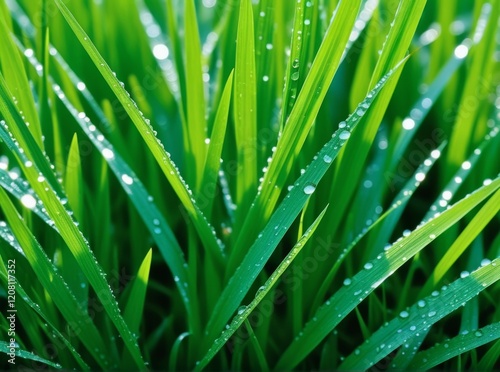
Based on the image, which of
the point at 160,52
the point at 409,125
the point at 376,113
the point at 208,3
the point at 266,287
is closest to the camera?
the point at 266,287

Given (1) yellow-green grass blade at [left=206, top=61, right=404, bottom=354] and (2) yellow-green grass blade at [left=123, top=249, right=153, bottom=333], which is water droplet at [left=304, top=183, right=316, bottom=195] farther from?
(2) yellow-green grass blade at [left=123, top=249, right=153, bottom=333]

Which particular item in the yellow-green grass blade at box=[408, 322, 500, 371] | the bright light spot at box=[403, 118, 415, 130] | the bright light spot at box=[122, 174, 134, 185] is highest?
the bright light spot at box=[403, 118, 415, 130]

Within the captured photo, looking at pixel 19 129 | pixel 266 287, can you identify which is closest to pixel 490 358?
pixel 266 287

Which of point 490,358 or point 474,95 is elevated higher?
point 474,95

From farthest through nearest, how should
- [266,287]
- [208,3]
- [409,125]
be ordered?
[208,3]
[409,125]
[266,287]

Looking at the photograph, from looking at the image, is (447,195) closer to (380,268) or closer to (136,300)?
(380,268)

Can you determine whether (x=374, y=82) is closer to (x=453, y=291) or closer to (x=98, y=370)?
(x=453, y=291)

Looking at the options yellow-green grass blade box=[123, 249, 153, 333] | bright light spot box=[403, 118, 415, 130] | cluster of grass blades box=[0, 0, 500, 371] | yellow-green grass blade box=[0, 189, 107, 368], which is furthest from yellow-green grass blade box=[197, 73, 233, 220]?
bright light spot box=[403, 118, 415, 130]
